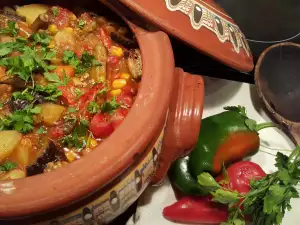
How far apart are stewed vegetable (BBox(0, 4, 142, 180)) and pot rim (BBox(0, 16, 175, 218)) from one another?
10 cm

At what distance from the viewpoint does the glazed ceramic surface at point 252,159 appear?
1615mm

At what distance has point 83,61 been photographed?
55.6 inches

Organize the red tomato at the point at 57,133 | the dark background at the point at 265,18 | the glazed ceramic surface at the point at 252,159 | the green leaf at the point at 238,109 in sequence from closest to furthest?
the red tomato at the point at 57,133, the glazed ceramic surface at the point at 252,159, the green leaf at the point at 238,109, the dark background at the point at 265,18

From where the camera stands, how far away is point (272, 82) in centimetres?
184

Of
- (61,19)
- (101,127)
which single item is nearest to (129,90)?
(101,127)

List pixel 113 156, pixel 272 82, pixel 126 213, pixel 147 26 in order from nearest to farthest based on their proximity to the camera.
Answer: pixel 113 156
pixel 147 26
pixel 126 213
pixel 272 82

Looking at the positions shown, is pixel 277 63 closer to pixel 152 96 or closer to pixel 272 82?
pixel 272 82

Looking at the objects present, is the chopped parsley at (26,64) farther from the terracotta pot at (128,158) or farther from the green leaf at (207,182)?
the green leaf at (207,182)

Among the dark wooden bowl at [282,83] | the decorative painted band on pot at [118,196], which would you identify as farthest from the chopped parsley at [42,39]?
the dark wooden bowl at [282,83]

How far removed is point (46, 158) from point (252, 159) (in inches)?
33.2

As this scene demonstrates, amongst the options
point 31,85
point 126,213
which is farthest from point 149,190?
point 31,85

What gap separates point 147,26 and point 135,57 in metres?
0.10

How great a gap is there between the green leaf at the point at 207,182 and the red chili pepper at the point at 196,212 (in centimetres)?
11

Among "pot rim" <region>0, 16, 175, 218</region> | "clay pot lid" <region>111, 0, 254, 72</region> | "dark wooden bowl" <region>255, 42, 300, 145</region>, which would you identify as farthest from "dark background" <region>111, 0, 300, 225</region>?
"pot rim" <region>0, 16, 175, 218</region>
